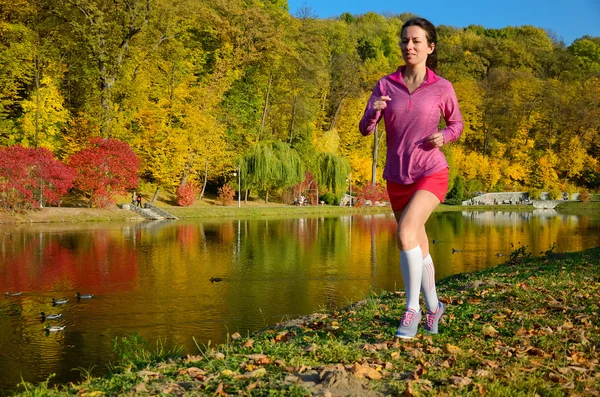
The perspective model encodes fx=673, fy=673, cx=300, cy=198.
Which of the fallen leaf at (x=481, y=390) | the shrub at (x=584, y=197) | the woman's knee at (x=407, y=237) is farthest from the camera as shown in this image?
the shrub at (x=584, y=197)

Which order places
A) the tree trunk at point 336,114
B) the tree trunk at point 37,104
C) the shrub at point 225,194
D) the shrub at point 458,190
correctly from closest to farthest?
the tree trunk at point 37,104, the shrub at point 225,194, the tree trunk at point 336,114, the shrub at point 458,190

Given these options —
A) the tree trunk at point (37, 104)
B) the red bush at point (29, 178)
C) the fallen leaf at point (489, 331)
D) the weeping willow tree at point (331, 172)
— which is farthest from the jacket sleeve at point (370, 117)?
the weeping willow tree at point (331, 172)

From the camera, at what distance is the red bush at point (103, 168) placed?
3291 cm

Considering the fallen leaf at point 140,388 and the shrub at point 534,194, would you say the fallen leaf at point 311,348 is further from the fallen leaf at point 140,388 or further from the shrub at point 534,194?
the shrub at point 534,194

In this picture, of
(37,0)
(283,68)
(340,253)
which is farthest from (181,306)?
(283,68)

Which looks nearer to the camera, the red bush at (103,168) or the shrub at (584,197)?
the red bush at (103,168)

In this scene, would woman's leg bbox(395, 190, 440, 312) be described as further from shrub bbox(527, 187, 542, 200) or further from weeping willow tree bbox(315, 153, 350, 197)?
shrub bbox(527, 187, 542, 200)

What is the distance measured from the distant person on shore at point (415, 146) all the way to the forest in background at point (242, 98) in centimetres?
3077

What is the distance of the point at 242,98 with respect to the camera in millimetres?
47562

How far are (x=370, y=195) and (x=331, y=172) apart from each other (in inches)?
151

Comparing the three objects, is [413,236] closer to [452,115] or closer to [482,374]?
[452,115]

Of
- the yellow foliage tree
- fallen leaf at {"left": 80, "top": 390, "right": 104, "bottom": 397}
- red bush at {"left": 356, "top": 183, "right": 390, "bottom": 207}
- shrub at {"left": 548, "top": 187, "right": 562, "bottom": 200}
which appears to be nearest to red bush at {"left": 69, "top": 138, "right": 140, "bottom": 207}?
the yellow foliage tree

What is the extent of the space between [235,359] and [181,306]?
6595 millimetres

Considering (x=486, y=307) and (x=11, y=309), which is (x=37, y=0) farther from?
(x=486, y=307)
